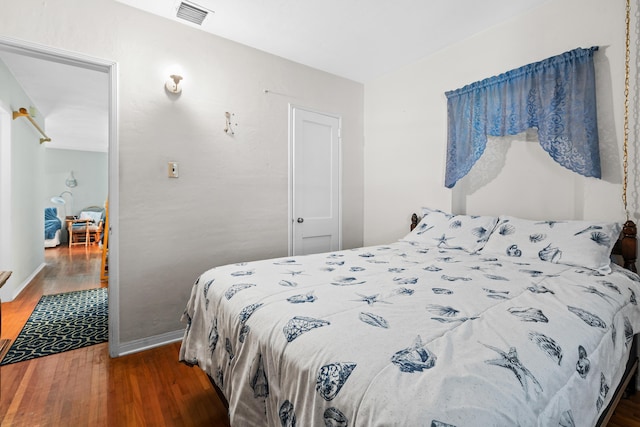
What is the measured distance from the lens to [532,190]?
2.37m

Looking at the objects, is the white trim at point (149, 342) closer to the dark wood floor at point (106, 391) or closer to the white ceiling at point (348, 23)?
the dark wood floor at point (106, 391)

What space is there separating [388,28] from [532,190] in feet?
5.83

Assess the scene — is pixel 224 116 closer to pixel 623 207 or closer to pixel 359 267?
pixel 359 267

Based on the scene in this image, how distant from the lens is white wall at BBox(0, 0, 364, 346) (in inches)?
86.1

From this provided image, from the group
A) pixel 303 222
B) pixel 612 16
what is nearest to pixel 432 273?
pixel 303 222

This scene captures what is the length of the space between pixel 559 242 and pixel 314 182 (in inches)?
86.6

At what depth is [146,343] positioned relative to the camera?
238 cm

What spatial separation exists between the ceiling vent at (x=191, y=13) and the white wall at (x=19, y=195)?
2.21 m

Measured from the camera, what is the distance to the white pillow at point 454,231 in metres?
2.32

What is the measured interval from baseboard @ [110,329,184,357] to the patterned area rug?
328 mm

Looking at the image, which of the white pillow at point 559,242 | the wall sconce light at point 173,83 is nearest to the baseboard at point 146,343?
the wall sconce light at point 173,83

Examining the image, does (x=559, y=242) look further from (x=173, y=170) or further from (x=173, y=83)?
(x=173, y=83)

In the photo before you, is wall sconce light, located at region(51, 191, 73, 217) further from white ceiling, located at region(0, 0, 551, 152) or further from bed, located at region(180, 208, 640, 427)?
bed, located at region(180, 208, 640, 427)

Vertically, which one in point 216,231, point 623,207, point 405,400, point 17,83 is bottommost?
point 405,400
